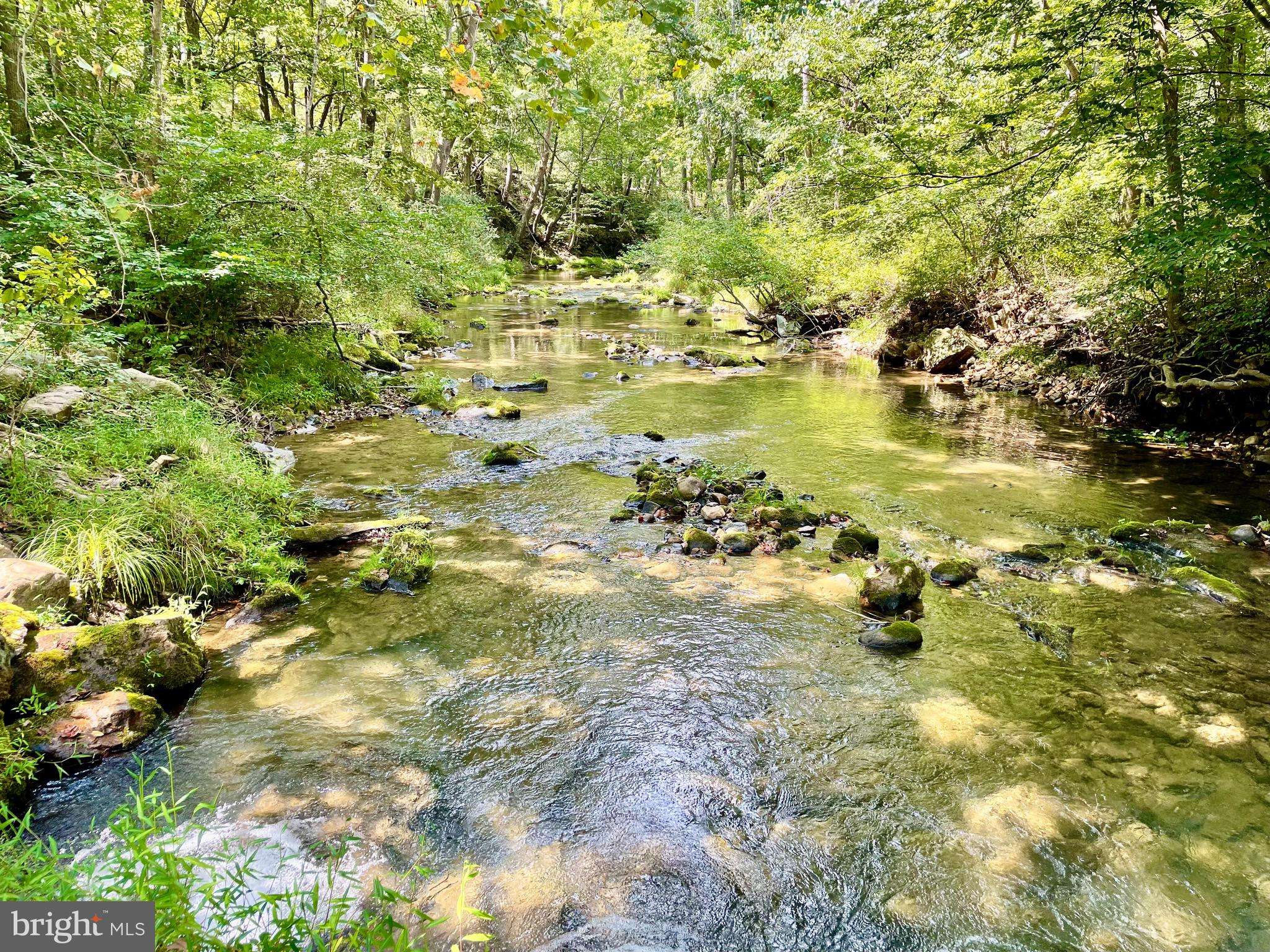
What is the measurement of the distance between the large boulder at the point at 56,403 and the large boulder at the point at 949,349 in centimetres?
1623

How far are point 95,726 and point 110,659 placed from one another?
429mm

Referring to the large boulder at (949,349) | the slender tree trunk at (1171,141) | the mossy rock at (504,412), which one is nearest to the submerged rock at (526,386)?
the mossy rock at (504,412)

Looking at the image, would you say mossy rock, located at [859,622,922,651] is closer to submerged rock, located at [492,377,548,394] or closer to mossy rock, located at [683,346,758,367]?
submerged rock, located at [492,377,548,394]

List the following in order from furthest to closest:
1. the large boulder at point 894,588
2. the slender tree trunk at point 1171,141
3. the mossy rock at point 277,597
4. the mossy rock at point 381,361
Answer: the mossy rock at point 381,361 < the slender tree trunk at point 1171,141 < the large boulder at point 894,588 < the mossy rock at point 277,597

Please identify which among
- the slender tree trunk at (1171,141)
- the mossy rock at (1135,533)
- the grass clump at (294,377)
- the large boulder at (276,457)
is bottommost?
the mossy rock at (1135,533)

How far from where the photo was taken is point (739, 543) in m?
6.59

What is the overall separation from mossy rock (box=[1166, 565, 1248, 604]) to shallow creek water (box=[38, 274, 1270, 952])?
0.60 feet

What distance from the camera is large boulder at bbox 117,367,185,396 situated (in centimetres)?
671

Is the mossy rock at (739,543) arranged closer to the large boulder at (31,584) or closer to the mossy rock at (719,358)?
the large boulder at (31,584)

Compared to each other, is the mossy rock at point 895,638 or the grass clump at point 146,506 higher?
the grass clump at point 146,506

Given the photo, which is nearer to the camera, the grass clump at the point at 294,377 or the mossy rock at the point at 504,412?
the grass clump at the point at 294,377

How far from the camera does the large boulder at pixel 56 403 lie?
5.53 meters

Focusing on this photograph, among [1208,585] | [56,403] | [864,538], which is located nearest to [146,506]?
[56,403]

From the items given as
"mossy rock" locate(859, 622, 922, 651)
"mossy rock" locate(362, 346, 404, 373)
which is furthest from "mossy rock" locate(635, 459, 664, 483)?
"mossy rock" locate(362, 346, 404, 373)
